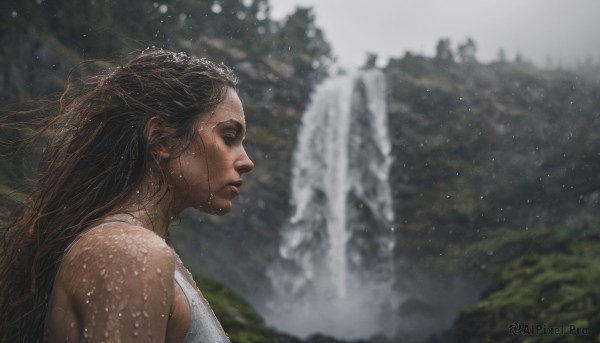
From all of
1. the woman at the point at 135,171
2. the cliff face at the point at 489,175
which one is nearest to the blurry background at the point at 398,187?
the cliff face at the point at 489,175

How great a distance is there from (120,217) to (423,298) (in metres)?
22.9

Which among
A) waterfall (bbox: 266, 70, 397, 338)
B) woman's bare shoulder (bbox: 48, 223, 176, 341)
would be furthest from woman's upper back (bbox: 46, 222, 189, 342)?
waterfall (bbox: 266, 70, 397, 338)

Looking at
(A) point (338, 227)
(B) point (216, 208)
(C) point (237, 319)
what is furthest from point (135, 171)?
(A) point (338, 227)

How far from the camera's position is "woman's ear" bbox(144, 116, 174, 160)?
151cm

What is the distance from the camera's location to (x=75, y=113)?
1704 mm

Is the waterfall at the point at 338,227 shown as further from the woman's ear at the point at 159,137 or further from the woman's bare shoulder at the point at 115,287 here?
the woman's bare shoulder at the point at 115,287

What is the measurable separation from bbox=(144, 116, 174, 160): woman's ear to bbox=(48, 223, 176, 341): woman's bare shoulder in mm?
Answer: 340

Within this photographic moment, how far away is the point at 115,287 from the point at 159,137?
0.51m

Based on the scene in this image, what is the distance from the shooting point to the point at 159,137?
152 centimetres

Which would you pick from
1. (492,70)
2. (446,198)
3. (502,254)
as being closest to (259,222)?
(446,198)

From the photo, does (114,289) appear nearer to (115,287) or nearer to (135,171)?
(115,287)

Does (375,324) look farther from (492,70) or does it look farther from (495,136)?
Answer: (492,70)

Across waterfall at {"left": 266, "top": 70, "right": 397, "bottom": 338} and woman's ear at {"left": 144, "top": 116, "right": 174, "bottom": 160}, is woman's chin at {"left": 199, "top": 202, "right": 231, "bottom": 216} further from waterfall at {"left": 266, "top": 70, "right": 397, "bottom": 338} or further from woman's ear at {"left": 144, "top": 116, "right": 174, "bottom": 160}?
waterfall at {"left": 266, "top": 70, "right": 397, "bottom": 338}

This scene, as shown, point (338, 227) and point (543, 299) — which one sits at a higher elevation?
point (338, 227)
